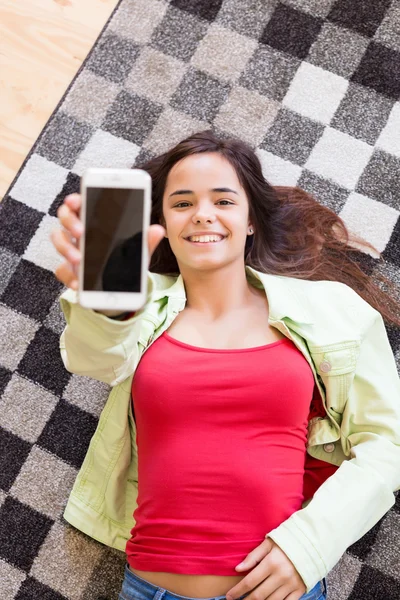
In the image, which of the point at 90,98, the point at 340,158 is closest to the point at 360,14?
the point at 340,158

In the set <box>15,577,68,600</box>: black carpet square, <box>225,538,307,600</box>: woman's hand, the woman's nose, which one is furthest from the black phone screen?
<box>15,577,68,600</box>: black carpet square

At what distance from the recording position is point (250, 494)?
1.15 m

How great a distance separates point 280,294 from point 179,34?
30.7 inches

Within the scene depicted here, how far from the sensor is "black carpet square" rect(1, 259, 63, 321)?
1520 millimetres

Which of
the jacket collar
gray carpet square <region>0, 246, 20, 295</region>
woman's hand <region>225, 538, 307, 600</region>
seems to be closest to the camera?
woman's hand <region>225, 538, 307, 600</region>

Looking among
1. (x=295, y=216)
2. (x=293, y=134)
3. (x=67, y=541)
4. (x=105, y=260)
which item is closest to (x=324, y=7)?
(x=293, y=134)

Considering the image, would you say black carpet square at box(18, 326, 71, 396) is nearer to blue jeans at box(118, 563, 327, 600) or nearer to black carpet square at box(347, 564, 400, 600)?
blue jeans at box(118, 563, 327, 600)

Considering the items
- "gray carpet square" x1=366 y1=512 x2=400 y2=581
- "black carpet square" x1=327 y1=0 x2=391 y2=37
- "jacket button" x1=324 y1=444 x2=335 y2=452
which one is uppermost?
"black carpet square" x1=327 y1=0 x2=391 y2=37

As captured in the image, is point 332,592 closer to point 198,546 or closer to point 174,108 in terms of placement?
point 198,546

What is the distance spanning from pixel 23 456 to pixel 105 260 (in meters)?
0.78

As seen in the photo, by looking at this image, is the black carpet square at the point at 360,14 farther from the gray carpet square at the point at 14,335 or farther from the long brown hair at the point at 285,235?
the gray carpet square at the point at 14,335

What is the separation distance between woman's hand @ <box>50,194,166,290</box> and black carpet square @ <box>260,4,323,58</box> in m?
0.92

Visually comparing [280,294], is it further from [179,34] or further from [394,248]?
[179,34]

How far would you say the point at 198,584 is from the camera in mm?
1123
